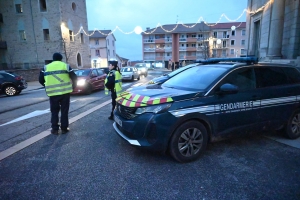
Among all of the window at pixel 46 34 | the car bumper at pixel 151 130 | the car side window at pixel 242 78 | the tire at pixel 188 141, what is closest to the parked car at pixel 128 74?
the car side window at pixel 242 78

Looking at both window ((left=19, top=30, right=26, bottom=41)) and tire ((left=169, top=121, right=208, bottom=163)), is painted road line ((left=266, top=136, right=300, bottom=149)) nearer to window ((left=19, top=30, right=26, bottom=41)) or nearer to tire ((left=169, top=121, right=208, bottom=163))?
tire ((left=169, top=121, right=208, bottom=163))

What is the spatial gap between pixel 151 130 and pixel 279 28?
1320 cm

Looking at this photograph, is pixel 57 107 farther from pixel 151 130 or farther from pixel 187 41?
pixel 187 41

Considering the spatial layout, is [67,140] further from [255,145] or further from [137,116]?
[255,145]

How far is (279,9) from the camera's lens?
1200 centimetres

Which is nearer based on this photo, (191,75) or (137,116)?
(137,116)

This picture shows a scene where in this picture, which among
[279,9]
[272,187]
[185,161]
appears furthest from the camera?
[279,9]

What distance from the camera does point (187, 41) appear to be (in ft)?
193

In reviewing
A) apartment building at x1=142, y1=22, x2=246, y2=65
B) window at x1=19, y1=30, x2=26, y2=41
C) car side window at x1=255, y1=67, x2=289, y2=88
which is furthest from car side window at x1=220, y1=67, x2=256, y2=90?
apartment building at x1=142, y1=22, x2=246, y2=65

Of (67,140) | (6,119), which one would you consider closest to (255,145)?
(67,140)

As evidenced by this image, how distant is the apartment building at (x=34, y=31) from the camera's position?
28578 mm

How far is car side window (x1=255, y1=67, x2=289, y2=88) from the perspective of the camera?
388cm

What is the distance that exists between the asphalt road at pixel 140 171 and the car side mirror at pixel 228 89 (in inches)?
45.6

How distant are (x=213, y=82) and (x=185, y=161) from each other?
4.81ft
